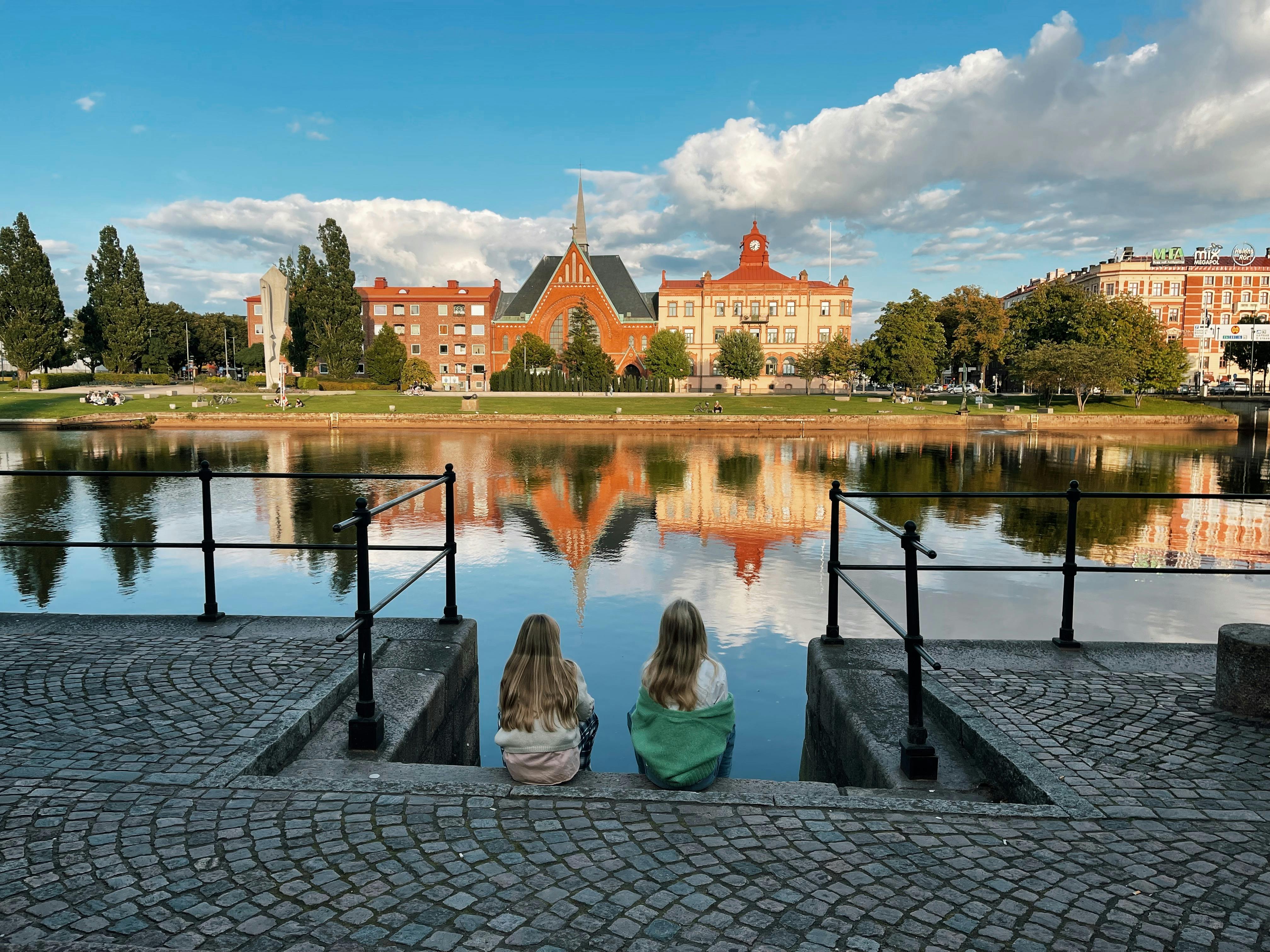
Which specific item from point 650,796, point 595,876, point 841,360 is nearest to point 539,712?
point 650,796

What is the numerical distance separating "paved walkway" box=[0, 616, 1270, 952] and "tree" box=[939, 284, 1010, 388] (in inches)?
3254

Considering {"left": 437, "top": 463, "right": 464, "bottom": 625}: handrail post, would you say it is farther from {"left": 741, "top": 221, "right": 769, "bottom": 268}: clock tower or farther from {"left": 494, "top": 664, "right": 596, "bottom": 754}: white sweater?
{"left": 741, "top": 221, "right": 769, "bottom": 268}: clock tower

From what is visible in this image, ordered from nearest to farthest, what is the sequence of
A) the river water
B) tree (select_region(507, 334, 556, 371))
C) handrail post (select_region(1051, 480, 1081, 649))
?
handrail post (select_region(1051, 480, 1081, 649)), the river water, tree (select_region(507, 334, 556, 371))

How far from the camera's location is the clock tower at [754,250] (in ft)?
316

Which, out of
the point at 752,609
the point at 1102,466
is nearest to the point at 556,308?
the point at 1102,466

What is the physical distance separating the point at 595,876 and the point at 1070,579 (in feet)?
14.8

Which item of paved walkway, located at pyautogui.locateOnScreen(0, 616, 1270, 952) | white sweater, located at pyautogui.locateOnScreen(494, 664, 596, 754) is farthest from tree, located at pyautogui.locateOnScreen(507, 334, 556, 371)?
paved walkway, located at pyautogui.locateOnScreen(0, 616, 1270, 952)

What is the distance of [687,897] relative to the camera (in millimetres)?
2982

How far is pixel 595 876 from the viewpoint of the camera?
3.12 metres

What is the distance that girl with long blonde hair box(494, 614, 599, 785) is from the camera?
393 cm

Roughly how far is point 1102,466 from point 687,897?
1242 inches

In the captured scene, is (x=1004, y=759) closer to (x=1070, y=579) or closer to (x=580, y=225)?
(x=1070, y=579)

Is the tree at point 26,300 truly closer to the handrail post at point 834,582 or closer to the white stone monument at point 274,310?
the white stone monument at point 274,310

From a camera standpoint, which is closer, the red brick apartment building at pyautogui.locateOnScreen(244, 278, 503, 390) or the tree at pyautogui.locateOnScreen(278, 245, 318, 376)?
the tree at pyautogui.locateOnScreen(278, 245, 318, 376)
